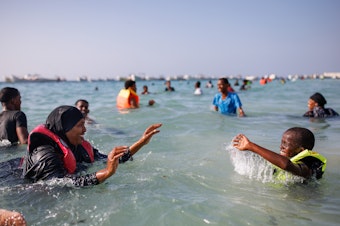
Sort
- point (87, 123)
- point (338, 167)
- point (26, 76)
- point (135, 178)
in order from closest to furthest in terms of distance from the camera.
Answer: point (135, 178) < point (338, 167) < point (87, 123) < point (26, 76)

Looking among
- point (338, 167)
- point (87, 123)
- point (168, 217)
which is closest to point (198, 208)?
point (168, 217)

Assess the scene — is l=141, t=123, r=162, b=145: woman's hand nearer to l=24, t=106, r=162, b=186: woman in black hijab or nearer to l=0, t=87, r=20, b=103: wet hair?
l=24, t=106, r=162, b=186: woman in black hijab

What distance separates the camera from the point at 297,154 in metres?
3.66

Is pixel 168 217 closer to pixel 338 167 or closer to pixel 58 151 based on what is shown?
pixel 58 151

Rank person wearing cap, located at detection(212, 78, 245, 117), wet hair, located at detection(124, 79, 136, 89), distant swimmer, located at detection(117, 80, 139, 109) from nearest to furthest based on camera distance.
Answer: person wearing cap, located at detection(212, 78, 245, 117)
wet hair, located at detection(124, 79, 136, 89)
distant swimmer, located at detection(117, 80, 139, 109)

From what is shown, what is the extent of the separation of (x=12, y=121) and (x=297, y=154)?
483 cm

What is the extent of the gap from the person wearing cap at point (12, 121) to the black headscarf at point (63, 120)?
2600 mm

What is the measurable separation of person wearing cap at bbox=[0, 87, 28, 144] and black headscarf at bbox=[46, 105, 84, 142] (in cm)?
260

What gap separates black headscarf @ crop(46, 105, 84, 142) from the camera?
10.8 feet

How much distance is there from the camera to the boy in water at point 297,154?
3.18 m

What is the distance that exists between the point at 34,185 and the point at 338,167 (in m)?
4.17

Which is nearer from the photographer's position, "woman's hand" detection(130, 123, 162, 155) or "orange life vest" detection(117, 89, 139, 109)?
"woman's hand" detection(130, 123, 162, 155)

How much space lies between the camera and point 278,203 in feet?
10.5

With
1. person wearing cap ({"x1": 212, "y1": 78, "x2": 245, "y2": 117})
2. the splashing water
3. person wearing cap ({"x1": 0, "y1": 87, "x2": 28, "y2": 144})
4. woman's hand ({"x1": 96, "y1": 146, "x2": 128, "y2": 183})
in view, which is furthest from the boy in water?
person wearing cap ({"x1": 212, "y1": 78, "x2": 245, "y2": 117})
